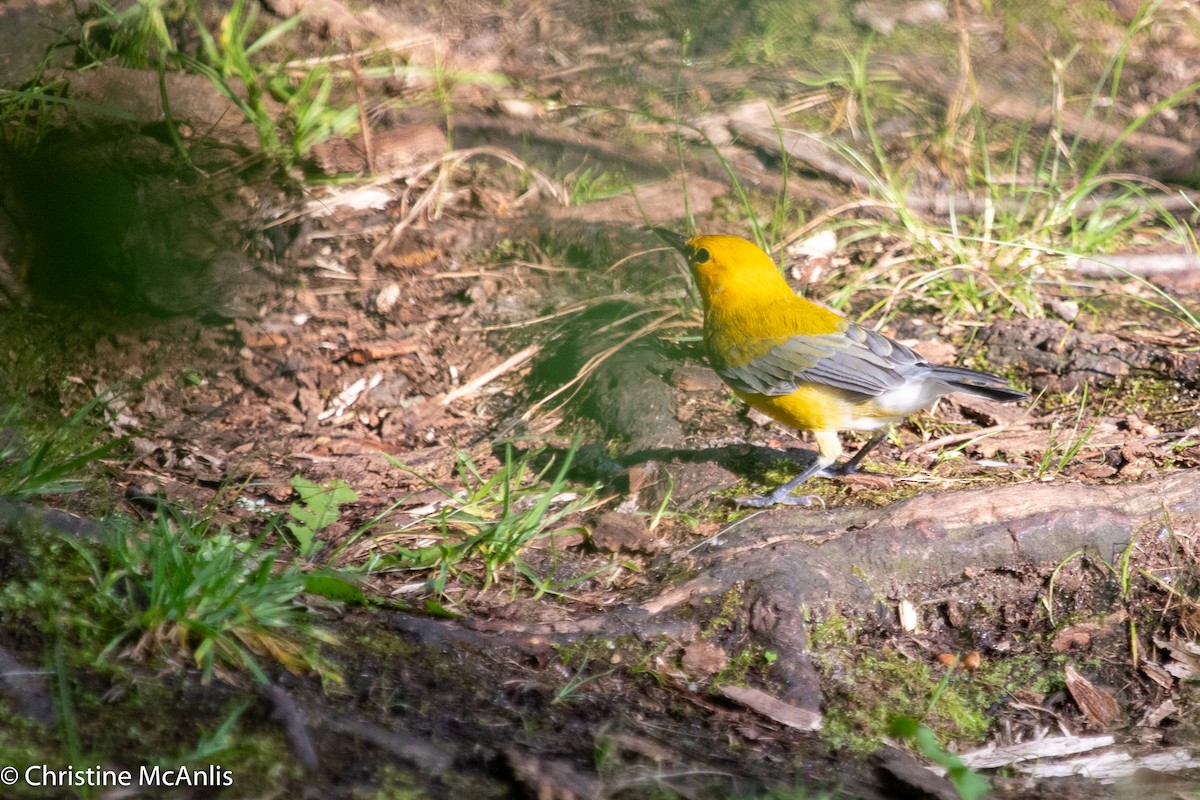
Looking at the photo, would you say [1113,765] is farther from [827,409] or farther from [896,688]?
[827,409]

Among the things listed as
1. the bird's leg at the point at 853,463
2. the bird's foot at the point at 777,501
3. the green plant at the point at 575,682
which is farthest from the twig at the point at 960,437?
the green plant at the point at 575,682

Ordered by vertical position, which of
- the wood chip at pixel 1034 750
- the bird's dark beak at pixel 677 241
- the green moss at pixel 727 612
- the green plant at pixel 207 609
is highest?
the bird's dark beak at pixel 677 241

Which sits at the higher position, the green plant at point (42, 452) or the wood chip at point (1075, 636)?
the green plant at point (42, 452)

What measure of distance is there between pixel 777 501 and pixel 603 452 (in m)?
0.86

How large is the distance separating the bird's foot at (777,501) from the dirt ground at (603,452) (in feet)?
0.29

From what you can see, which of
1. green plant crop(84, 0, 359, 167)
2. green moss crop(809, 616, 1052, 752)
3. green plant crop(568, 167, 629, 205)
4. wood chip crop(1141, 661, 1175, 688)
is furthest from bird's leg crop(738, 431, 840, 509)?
green plant crop(84, 0, 359, 167)

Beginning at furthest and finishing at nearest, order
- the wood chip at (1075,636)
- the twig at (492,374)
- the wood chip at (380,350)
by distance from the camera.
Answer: the wood chip at (380,350), the twig at (492,374), the wood chip at (1075,636)

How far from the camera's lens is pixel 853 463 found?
4.44 m

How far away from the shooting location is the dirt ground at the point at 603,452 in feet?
8.48

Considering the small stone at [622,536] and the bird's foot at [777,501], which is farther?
the bird's foot at [777,501]

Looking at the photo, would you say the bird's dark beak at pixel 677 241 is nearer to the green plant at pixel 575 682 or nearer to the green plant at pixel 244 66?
the green plant at pixel 575 682

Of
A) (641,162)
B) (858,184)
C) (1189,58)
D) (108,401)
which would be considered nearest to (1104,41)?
(1189,58)

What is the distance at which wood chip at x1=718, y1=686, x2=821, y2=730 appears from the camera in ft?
9.95

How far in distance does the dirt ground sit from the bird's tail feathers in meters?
0.34
